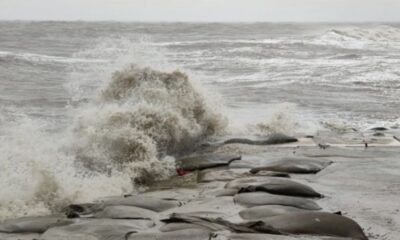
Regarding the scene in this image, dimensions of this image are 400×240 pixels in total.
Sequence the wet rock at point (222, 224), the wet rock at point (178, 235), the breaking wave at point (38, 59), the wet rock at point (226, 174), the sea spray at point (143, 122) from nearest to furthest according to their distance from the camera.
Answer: the wet rock at point (178, 235) < the wet rock at point (222, 224) < the wet rock at point (226, 174) < the sea spray at point (143, 122) < the breaking wave at point (38, 59)

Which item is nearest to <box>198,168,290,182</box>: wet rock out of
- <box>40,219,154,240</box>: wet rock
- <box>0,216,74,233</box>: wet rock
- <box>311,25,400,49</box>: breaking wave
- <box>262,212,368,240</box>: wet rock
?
<box>262,212,368,240</box>: wet rock

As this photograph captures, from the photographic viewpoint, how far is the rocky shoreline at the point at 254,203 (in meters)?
4.91

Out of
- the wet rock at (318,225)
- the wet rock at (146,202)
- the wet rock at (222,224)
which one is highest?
the wet rock at (318,225)

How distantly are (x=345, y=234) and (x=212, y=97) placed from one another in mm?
7631

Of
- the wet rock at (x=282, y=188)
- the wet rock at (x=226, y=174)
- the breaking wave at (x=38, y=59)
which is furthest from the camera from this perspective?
the breaking wave at (x=38, y=59)

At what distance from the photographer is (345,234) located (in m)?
4.84

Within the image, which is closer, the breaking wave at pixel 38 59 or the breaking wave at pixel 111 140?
the breaking wave at pixel 111 140

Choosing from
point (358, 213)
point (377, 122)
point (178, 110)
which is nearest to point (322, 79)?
point (377, 122)

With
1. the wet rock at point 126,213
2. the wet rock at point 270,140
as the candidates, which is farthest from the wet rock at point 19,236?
the wet rock at point 270,140

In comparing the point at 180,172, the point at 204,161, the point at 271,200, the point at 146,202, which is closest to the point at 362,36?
the point at 204,161

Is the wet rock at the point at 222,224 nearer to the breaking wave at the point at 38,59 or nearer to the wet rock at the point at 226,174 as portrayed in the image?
the wet rock at the point at 226,174

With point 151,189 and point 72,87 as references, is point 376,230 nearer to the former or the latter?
point 151,189

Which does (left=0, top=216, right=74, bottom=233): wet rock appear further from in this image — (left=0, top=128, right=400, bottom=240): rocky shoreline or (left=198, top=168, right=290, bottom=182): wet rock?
(left=198, top=168, right=290, bottom=182): wet rock

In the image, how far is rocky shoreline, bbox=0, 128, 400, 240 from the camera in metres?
4.91
